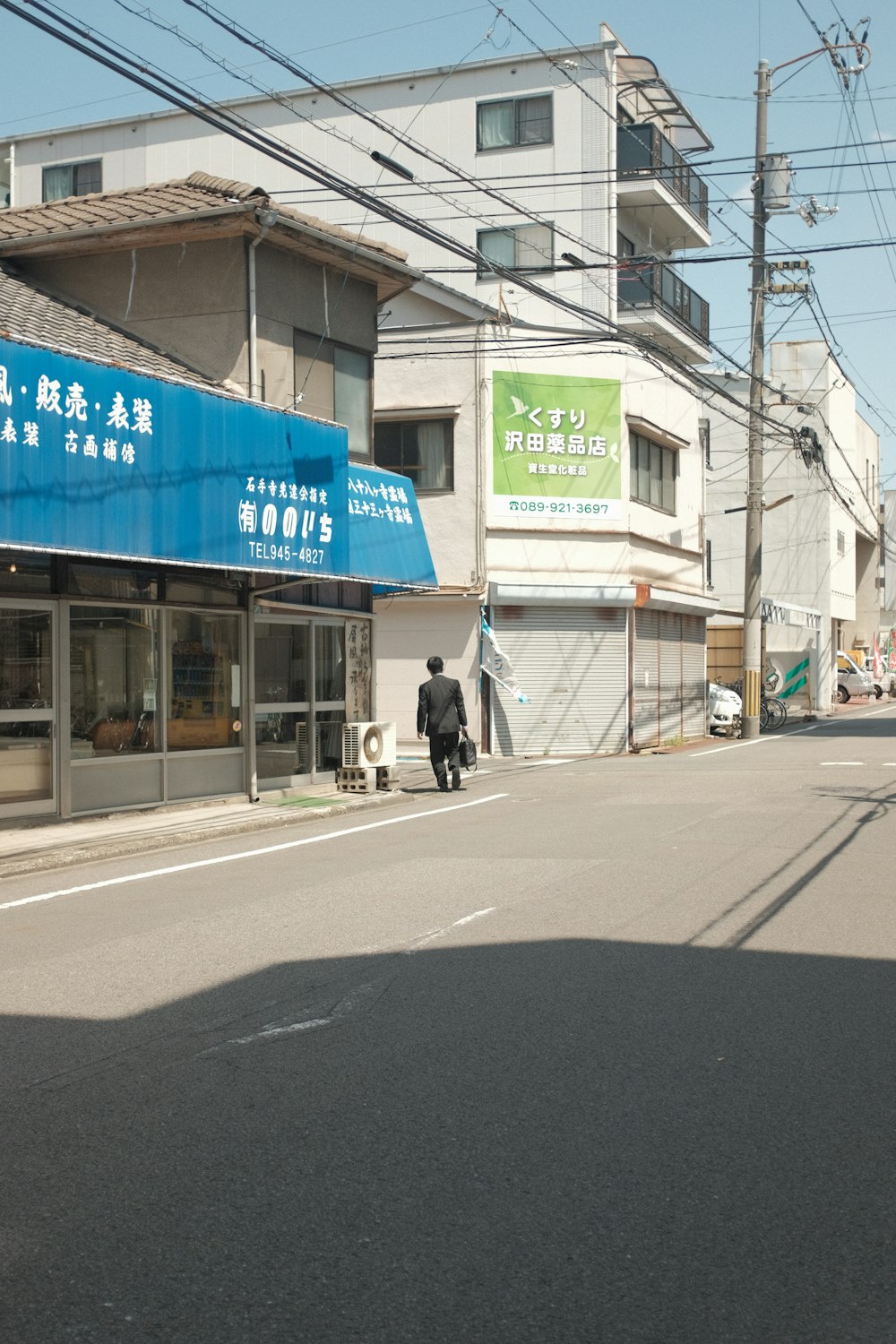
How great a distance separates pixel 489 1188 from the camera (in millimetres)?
4250

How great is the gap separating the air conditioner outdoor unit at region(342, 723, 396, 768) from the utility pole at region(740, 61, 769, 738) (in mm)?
13804

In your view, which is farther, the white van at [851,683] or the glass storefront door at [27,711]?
the white van at [851,683]

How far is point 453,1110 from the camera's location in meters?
4.99

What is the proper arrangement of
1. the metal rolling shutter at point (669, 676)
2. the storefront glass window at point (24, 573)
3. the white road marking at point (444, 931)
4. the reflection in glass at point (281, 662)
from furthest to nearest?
the metal rolling shutter at point (669, 676) → the reflection in glass at point (281, 662) → the storefront glass window at point (24, 573) → the white road marking at point (444, 931)

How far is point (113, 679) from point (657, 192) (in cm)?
2857

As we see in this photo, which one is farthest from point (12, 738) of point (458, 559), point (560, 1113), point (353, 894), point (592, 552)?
point (592, 552)

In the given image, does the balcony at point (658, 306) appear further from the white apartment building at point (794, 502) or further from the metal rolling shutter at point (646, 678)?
the metal rolling shutter at point (646, 678)

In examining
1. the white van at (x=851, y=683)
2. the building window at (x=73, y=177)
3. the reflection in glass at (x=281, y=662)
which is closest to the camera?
the reflection in glass at (x=281, y=662)

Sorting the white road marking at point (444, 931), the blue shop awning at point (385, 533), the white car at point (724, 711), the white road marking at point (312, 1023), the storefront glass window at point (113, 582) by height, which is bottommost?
the white road marking at point (444, 931)

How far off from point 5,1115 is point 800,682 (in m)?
42.4

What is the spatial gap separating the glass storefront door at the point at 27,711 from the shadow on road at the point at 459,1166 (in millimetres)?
7561

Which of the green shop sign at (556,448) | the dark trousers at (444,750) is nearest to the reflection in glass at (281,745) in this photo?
the dark trousers at (444,750)

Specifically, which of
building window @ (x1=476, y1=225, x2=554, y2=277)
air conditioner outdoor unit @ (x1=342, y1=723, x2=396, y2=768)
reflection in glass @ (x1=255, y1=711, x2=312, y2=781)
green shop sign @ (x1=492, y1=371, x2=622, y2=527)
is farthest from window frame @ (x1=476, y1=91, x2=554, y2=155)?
reflection in glass @ (x1=255, y1=711, x2=312, y2=781)

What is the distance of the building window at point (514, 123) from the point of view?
37562mm
